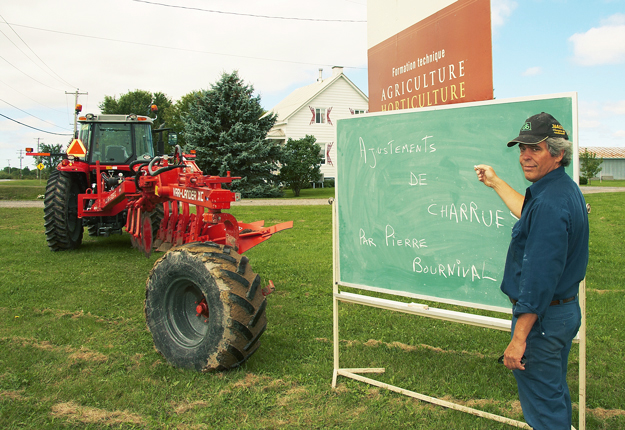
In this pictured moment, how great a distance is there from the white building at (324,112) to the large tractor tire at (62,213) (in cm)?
2456

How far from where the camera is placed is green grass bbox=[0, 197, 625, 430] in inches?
128

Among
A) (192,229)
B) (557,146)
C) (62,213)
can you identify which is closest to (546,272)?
(557,146)

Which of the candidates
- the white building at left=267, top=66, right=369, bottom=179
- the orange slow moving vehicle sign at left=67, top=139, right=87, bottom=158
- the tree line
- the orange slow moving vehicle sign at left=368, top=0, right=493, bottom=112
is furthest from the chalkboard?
the white building at left=267, top=66, right=369, bottom=179

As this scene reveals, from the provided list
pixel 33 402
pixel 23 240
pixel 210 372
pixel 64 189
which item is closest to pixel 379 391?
pixel 210 372

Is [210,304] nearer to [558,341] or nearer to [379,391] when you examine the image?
[379,391]

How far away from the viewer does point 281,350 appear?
4.34m

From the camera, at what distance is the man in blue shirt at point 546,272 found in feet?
7.13

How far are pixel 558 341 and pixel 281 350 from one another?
2.59 metres

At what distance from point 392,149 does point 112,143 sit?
841 centimetres

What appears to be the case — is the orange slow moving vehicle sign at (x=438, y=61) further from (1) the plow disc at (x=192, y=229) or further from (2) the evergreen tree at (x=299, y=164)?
(2) the evergreen tree at (x=299, y=164)

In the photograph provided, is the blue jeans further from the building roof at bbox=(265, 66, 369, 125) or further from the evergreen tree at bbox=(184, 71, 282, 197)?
the building roof at bbox=(265, 66, 369, 125)

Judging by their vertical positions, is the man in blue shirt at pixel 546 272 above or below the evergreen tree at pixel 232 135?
below

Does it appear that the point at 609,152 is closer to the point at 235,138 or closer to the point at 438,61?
the point at 235,138

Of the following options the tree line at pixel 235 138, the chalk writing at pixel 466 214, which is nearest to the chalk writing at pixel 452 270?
the chalk writing at pixel 466 214
